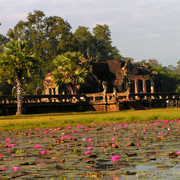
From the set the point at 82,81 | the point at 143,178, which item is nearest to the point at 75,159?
the point at 143,178

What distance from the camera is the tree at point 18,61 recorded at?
139 feet

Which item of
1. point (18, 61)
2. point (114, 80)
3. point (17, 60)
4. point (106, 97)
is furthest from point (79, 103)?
point (114, 80)

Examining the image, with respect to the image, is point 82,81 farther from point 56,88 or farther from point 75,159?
point 75,159

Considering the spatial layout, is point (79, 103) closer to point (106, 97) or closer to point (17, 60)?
point (106, 97)

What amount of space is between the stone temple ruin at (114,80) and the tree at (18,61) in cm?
1912

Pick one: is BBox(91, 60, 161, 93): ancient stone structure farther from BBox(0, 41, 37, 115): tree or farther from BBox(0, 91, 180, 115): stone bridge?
BBox(0, 41, 37, 115): tree

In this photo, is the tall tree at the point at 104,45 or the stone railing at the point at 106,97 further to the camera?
the tall tree at the point at 104,45

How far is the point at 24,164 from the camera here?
26.4 ft

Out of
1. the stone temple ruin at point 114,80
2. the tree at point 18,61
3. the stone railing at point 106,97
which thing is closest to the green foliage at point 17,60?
the tree at point 18,61

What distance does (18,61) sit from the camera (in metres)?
42.4

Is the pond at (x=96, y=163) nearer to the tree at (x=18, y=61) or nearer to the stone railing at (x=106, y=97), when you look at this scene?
the tree at (x=18, y=61)

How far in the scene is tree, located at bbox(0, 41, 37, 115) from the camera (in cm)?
4225

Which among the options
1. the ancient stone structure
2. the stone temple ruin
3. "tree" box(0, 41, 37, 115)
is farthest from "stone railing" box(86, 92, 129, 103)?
→ "tree" box(0, 41, 37, 115)

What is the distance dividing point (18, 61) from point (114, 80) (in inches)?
1069
